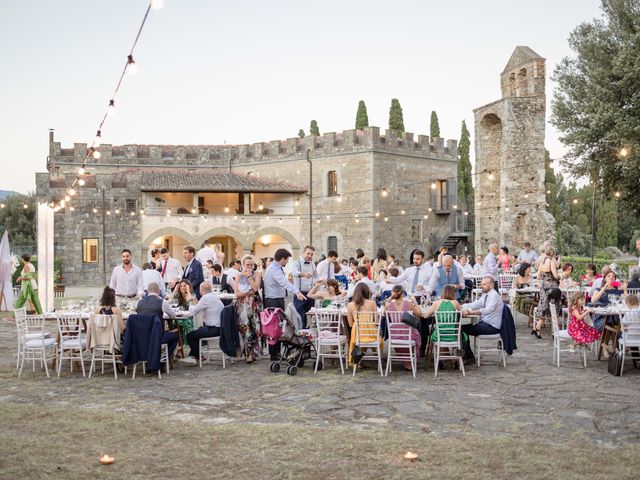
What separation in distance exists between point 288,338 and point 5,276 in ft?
35.6

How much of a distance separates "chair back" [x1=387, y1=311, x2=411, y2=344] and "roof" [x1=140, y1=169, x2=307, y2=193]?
23.0 metres

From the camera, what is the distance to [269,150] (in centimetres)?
3384

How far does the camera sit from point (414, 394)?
7.18m

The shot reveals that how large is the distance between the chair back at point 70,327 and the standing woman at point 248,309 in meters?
2.13

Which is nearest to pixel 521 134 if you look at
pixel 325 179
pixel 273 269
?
pixel 325 179

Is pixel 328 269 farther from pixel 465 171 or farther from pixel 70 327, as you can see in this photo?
pixel 465 171

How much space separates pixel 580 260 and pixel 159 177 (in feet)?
62.7

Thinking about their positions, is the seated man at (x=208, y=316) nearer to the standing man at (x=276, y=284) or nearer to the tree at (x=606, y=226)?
the standing man at (x=276, y=284)

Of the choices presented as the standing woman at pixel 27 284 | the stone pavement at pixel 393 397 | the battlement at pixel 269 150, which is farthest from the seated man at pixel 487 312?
the battlement at pixel 269 150

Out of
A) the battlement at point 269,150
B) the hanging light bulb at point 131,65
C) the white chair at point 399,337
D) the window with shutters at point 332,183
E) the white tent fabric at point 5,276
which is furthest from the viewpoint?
the window with shutters at point 332,183

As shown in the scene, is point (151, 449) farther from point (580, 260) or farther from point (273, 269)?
point (580, 260)

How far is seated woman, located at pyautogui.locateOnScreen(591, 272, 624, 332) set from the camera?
913 cm

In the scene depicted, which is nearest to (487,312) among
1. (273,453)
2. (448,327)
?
(448,327)

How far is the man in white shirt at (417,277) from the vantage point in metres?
10.8
